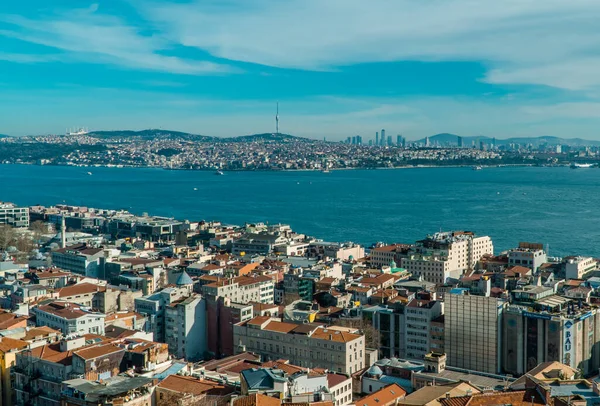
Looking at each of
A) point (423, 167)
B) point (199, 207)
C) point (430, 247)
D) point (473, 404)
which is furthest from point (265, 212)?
point (423, 167)

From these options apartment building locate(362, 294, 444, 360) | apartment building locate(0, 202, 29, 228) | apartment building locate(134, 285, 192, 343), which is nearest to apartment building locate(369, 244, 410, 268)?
apartment building locate(362, 294, 444, 360)

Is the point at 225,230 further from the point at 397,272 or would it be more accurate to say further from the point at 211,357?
the point at 211,357

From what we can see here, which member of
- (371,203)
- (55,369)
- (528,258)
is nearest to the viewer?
(55,369)

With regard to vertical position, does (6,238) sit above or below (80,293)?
below

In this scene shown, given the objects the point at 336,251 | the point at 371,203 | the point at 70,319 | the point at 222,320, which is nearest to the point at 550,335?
the point at 222,320

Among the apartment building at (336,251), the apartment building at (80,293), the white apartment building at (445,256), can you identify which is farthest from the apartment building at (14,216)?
the white apartment building at (445,256)

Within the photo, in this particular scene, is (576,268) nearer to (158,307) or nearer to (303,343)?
(303,343)

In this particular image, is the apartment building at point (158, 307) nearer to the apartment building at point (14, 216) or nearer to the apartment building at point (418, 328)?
the apartment building at point (418, 328)
